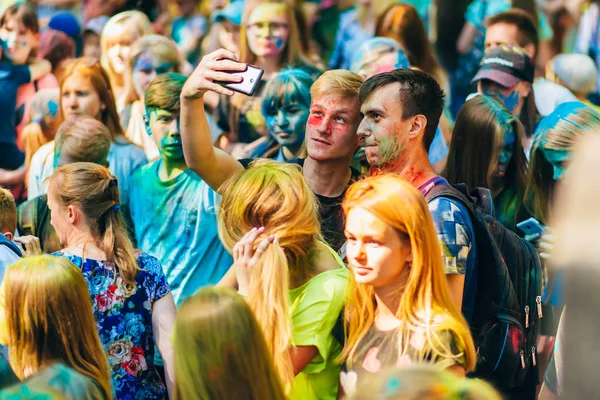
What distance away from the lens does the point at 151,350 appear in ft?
12.8

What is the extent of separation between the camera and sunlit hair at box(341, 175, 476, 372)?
313cm

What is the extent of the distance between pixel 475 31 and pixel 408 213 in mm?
5035

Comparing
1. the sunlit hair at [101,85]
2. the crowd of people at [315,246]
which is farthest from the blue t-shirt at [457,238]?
the sunlit hair at [101,85]

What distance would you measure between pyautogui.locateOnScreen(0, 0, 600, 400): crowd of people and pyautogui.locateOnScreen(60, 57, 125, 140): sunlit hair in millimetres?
15

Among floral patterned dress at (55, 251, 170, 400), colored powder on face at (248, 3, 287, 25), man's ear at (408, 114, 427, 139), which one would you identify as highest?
colored powder on face at (248, 3, 287, 25)

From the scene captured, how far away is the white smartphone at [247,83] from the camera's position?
13.3 feet

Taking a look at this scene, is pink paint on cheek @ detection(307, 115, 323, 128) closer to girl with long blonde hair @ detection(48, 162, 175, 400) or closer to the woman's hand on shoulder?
girl with long blonde hair @ detection(48, 162, 175, 400)

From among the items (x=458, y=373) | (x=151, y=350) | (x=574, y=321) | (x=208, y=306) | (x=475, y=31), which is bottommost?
(x=151, y=350)

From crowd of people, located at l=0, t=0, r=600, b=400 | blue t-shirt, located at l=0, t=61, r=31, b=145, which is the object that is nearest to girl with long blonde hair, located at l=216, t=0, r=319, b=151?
crowd of people, located at l=0, t=0, r=600, b=400

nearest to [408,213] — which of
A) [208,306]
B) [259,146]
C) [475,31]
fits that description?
[208,306]

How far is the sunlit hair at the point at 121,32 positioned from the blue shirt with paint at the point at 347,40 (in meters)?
1.50

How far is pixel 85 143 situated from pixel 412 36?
2830 mm

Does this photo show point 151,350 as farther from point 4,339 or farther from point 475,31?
point 475,31

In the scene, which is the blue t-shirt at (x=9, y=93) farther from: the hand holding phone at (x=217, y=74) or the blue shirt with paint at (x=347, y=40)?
the hand holding phone at (x=217, y=74)
